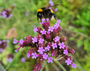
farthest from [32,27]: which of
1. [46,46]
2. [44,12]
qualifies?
[46,46]

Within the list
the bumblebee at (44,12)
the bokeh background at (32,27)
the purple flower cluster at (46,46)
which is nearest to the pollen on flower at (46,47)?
the purple flower cluster at (46,46)

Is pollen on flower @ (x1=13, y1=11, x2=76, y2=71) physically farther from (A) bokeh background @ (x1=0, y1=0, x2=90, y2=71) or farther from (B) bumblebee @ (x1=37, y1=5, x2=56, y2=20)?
(A) bokeh background @ (x1=0, y1=0, x2=90, y2=71)

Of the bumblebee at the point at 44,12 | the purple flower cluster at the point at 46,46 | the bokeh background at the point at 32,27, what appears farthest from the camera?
the bokeh background at the point at 32,27

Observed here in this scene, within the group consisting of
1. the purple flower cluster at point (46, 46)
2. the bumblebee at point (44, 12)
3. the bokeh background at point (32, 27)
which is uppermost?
the bumblebee at point (44, 12)

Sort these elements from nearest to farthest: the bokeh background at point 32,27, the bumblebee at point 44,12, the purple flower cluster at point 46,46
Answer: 1. the purple flower cluster at point 46,46
2. the bumblebee at point 44,12
3. the bokeh background at point 32,27

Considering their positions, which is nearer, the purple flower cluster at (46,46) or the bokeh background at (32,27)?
the purple flower cluster at (46,46)

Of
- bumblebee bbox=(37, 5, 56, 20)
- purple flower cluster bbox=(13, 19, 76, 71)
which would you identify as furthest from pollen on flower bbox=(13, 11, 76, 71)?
bumblebee bbox=(37, 5, 56, 20)

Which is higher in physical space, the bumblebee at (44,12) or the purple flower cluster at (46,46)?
the bumblebee at (44,12)

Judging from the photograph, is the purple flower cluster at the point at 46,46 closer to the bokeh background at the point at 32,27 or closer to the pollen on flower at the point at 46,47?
the pollen on flower at the point at 46,47

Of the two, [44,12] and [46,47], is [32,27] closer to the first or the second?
[44,12]

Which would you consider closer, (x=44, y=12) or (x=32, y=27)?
(x=44, y=12)
